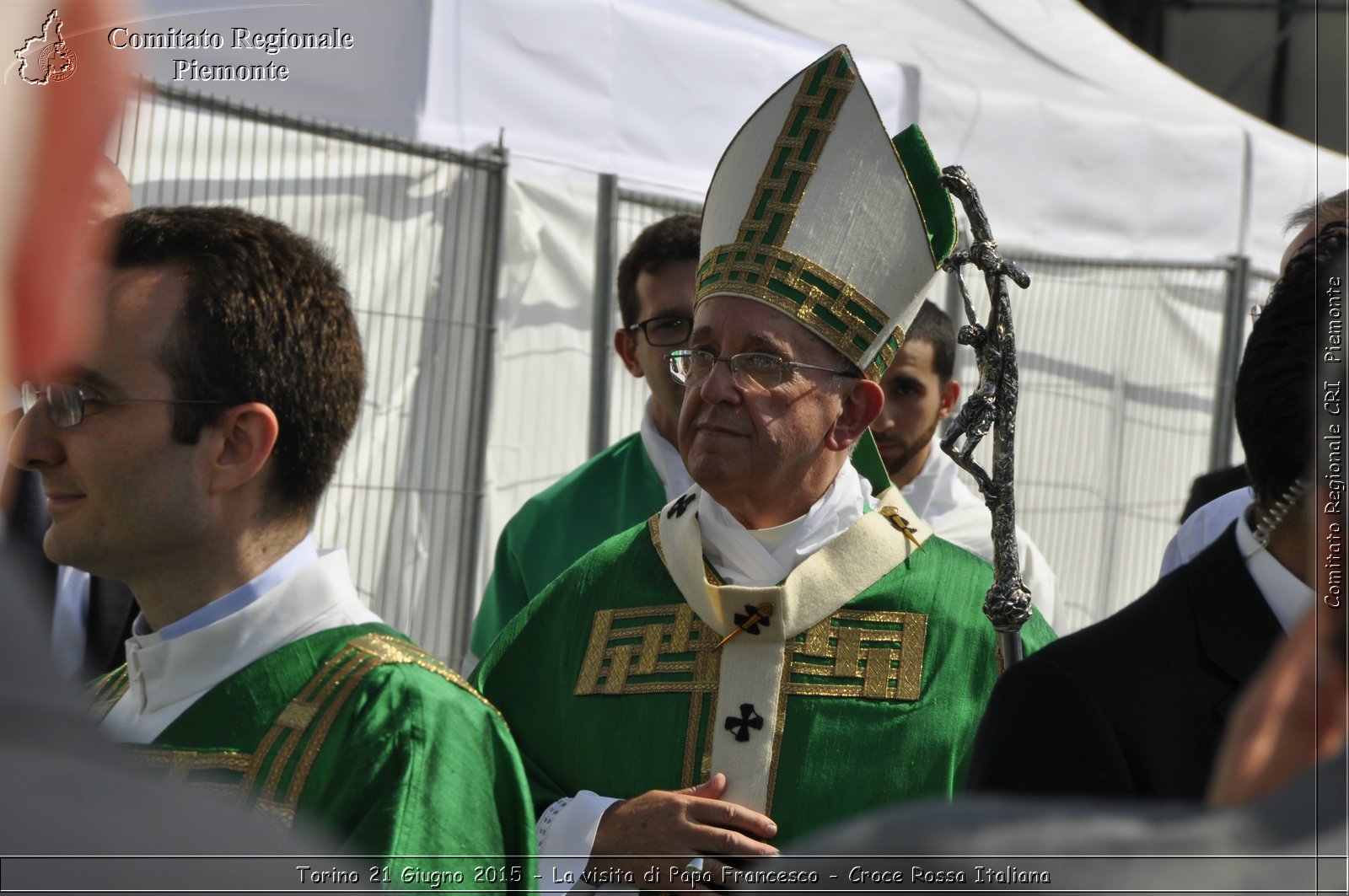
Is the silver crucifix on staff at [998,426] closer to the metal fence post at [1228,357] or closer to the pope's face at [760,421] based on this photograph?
the pope's face at [760,421]

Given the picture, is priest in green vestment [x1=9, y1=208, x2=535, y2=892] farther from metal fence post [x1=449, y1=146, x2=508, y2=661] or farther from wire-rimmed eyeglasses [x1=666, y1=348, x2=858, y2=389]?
metal fence post [x1=449, y1=146, x2=508, y2=661]

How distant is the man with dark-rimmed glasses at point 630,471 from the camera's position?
4250 millimetres

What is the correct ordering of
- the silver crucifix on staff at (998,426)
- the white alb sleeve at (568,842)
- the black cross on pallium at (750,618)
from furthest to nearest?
the black cross on pallium at (750,618), the white alb sleeve at (568,842), the silver crucifix on staff at (998,426)

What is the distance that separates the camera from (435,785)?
213 centimetres

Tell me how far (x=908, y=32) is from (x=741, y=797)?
558 cm

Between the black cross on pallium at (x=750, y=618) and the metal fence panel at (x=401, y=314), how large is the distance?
106 inches

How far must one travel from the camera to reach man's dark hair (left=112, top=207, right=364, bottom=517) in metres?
2.39

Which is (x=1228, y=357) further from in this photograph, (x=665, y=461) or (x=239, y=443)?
(x=239, y=443)

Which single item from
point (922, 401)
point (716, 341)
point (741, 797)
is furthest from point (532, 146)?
point (741, 797)

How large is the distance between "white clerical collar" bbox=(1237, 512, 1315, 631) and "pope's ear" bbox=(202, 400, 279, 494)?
1.33 metres

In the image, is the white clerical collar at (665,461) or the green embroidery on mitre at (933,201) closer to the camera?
the green embroidery on mitre at (933,201)

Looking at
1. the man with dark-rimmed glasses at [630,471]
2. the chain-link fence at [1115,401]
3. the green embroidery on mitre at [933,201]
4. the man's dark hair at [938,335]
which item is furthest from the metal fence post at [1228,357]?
the green embroidery on mitre at [933,201]

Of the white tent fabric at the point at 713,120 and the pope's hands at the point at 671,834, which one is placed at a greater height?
the white tent fabric at the point at 713,120

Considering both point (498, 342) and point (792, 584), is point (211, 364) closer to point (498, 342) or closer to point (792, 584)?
point (792, 584)
